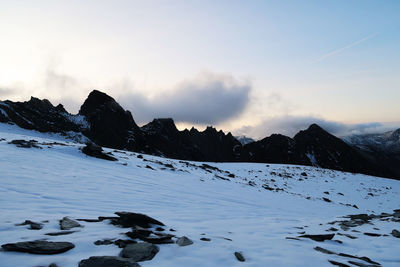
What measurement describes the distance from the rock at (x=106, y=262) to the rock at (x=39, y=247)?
0.67 meters

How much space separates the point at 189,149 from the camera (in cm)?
17338

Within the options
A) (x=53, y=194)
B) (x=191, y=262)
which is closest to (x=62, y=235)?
(x=191, y=262)

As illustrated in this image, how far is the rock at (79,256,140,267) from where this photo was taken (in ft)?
11.7

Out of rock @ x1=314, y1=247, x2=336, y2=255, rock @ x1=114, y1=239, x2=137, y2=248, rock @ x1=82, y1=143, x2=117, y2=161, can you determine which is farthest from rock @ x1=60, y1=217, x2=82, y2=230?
rock @ x1=82, y1=143, x2=117, y2=161

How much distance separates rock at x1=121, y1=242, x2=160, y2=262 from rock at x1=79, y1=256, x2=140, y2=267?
0.25 metres

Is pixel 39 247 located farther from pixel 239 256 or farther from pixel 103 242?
pixel 239 256

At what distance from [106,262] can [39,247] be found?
1279 mm

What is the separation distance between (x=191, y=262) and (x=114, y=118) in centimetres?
13202

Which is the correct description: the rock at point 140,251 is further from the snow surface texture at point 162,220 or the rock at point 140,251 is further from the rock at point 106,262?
the rock at point 106,262

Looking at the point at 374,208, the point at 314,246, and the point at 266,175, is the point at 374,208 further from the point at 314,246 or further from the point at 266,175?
the point at 314,246

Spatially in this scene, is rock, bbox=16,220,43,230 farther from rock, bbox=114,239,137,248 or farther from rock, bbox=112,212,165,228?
rock, bbox=114,239,137,248

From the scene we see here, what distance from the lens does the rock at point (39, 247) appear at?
3.85 meters

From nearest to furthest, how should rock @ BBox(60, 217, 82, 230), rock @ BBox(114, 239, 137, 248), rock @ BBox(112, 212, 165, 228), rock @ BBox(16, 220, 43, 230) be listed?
rock @ BBox(114, 239, 137, 248) < rock @ BBox(16, 220, 43, 230) < rock @ BBox(60, 217, 82, 230) < rock @ BBox(112, 212, 165, 228)

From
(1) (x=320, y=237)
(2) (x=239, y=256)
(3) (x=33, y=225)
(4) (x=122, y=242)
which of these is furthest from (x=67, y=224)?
(1) (x=320, y=237)
